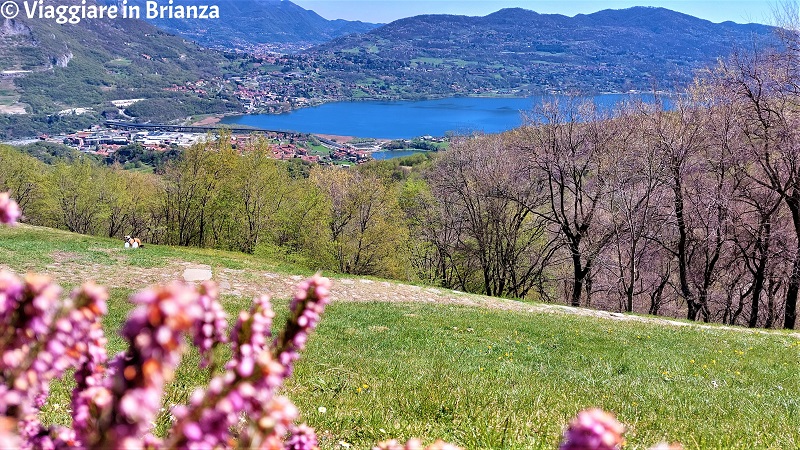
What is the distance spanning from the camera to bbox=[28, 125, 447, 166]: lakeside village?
129625mm

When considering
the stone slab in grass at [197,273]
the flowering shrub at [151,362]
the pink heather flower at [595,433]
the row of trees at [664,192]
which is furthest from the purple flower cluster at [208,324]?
the row of trees at [664,192]

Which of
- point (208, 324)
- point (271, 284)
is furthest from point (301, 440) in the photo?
point (271, 284)

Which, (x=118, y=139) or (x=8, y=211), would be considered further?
(x=118, y=139)

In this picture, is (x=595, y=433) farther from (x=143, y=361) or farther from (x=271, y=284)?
(x=271, y=284)

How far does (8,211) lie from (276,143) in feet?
459

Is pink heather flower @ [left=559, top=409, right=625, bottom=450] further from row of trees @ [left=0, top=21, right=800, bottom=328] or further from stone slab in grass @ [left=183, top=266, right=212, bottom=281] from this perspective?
row of trees @ [left=0, top=21, right=800, bottom=328]

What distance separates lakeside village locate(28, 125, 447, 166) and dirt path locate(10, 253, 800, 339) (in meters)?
98.6

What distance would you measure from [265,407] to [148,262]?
2270cm

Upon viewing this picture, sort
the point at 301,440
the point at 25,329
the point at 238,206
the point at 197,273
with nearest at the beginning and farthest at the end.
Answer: the point at 25,329 → the point at 301,440 → the point at 197,273 → the point at 238,206

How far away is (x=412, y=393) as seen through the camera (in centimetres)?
630

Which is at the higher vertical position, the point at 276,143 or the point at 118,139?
the point at 276,143

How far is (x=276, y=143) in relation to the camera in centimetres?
13562

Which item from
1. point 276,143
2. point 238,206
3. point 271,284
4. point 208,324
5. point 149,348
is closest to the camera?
point 149,348

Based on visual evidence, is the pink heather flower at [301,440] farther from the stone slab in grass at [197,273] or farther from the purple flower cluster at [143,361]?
the stone slab in grass at [197,273]
